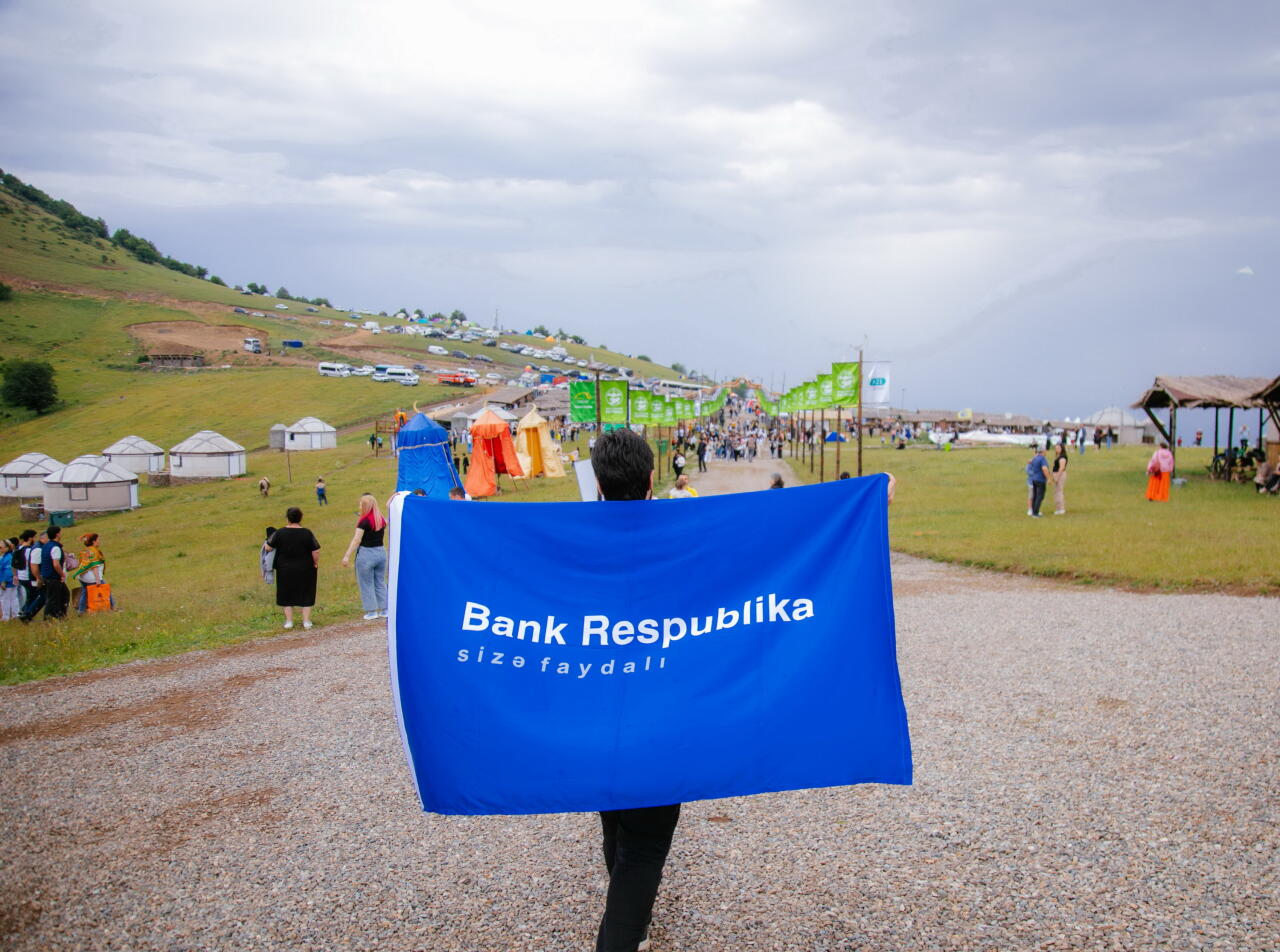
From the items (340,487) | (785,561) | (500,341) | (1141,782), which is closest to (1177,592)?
(1141,782)

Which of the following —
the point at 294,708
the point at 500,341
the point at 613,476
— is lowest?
the point at 294,708

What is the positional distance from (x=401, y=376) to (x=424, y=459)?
270 ft

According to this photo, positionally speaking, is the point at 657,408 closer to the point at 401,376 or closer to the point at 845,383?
the point at 845,383

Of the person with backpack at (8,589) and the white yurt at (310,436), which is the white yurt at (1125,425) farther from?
the person with backpack at (8,589)

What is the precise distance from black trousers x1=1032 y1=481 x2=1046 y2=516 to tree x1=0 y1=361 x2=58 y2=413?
280 feet

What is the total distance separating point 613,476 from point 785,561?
776mm

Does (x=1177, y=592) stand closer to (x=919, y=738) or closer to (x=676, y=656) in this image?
(x=919, y=738)

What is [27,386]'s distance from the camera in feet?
240

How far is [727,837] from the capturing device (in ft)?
14.4

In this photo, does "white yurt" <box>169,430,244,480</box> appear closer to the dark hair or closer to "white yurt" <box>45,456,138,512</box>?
"white yurt" <box>45,456,138,512</box>

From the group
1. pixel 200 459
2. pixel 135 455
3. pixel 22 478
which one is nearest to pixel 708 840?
pixel 200 459

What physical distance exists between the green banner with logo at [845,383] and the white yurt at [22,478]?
43.2 metres

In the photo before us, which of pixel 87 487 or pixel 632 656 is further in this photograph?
pixel 87 487

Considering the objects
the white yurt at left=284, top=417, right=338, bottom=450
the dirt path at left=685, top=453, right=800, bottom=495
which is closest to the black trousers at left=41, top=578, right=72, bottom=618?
the dirt path at left=685, top=453, right=800, bottom=495
